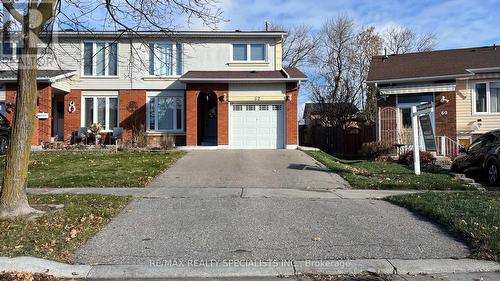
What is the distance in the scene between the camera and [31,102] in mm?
8312

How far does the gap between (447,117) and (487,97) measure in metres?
2.16

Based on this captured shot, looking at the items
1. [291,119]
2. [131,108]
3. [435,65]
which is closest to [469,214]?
[291,119]

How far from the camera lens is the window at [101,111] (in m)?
25.6

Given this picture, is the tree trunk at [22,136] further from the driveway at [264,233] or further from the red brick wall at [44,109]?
the red brick wall at [44,109]

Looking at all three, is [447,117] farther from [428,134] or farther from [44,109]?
[44,109]

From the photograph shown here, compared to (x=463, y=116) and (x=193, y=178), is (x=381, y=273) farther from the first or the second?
(x=463, y=116)

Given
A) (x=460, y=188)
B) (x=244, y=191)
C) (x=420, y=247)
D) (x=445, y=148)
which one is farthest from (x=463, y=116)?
(x=420, y=247)

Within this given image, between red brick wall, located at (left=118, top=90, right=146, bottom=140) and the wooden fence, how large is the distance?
1140 centimetres

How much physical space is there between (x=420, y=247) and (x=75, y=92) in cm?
2257

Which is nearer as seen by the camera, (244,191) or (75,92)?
(244,191)

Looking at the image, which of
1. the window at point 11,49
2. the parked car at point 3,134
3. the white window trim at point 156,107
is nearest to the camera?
the window at point 11,49

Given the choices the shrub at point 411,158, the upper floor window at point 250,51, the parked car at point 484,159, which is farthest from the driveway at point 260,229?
the upper floor window at point 250,51

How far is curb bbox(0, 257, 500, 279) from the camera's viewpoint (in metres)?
5.76

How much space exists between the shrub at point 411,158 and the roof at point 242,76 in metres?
6.06
